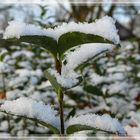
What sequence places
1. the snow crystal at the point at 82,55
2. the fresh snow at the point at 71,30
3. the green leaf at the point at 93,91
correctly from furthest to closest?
the green leaf at the point at 93,91
the snow crystal at the point at 82,55
the fresh snow at the point at 71,30

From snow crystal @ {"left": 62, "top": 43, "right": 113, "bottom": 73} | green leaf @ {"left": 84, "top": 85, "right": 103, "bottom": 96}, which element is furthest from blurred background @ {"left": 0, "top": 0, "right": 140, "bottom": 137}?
snow crystal @ {"left": 62, "top": 43, "right": 113, "bottom": 73}

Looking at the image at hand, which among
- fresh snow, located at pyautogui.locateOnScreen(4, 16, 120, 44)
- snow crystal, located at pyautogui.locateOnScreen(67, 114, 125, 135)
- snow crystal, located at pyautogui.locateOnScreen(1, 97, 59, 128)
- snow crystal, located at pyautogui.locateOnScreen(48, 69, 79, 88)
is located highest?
fresh snow, located at pyautogui.locateOnScreen(4, 16, 120, 44)

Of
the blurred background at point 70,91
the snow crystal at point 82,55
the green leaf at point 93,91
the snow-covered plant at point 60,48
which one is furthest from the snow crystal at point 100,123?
the green leaf at point 93,91

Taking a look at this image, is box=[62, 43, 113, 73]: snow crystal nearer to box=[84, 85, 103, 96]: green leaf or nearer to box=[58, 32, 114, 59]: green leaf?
box=[58, 32, 114, 59]: green leaf

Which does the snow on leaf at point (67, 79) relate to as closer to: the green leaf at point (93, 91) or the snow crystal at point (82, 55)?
the snow crystal at point (82, 55)

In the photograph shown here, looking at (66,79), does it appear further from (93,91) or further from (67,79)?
(93,91)

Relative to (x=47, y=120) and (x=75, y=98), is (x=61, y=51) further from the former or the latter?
(x=75, y=98)
